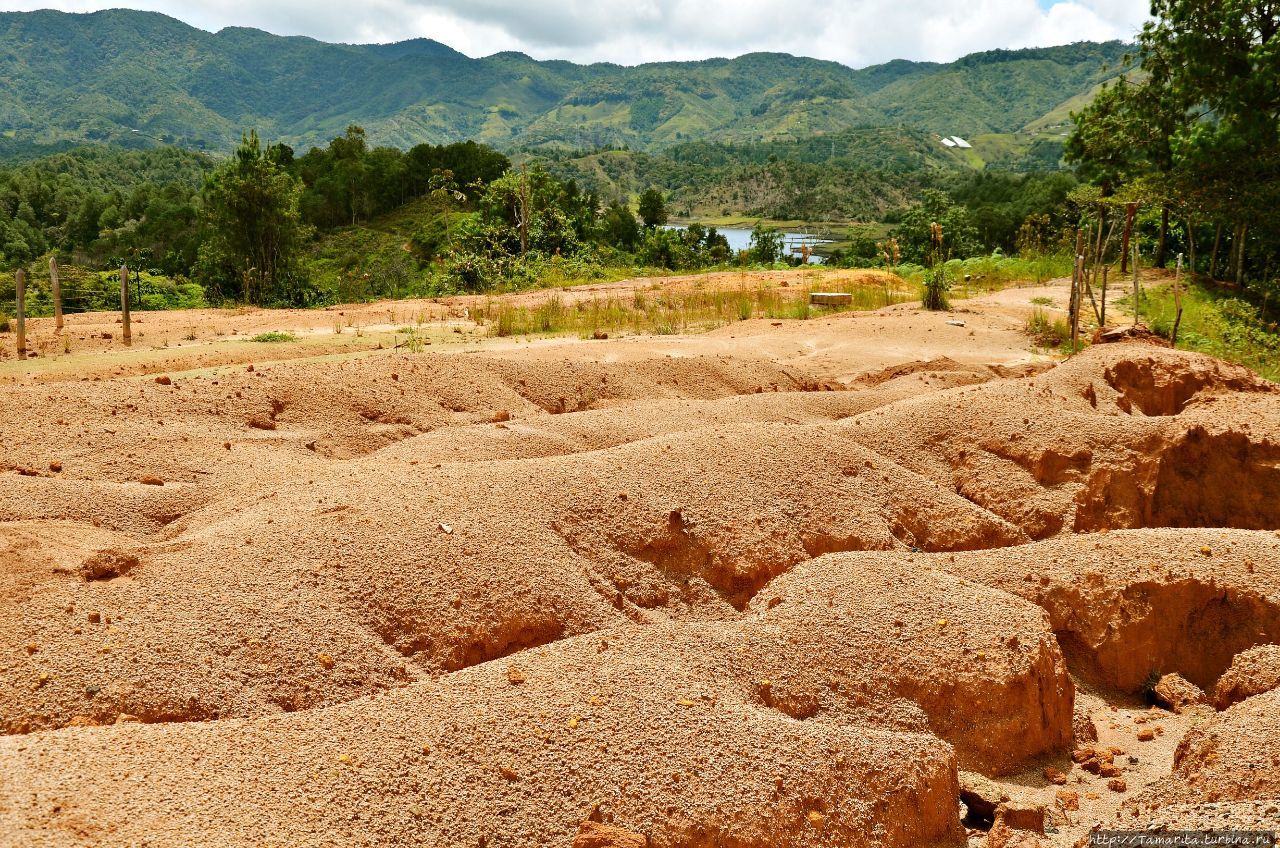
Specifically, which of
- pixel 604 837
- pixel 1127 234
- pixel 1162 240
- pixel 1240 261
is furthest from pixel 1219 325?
pixel 604 837

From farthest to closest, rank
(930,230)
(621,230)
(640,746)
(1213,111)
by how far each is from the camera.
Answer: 1. (621,230)
2. (930,230)
3. (1213,111)
4. (640,746)

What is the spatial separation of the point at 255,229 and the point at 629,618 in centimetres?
2010

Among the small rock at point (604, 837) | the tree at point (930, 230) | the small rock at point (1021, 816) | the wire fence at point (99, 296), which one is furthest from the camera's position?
the tree at point (930, 230)

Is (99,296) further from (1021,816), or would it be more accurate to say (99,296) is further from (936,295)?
(1021,816)

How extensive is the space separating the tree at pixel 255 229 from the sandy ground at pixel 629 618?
14666 mm

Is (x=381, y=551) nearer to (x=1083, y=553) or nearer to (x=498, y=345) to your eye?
(x=1083, y=553)

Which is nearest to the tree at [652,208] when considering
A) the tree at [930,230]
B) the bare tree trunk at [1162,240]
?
the tree at [930,230]

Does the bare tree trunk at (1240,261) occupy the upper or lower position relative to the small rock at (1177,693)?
upper

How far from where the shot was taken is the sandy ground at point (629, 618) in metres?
3.47

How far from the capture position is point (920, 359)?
12211 mm

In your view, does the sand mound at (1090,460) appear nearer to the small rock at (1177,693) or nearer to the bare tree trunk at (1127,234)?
the small rock at (1177,693)

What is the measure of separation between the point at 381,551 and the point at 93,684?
1.41m

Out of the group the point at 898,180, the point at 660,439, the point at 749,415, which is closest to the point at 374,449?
the point at 660,439

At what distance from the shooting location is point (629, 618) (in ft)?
16.7
